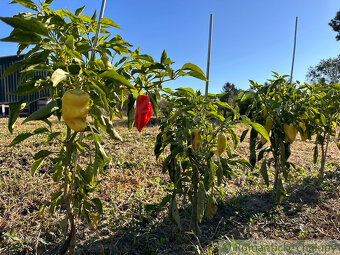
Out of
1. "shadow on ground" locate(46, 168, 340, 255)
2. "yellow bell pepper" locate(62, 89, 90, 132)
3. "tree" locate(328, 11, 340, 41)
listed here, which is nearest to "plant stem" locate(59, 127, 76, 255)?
"yellow bell pepper" locate(62, 89, 90, 132)

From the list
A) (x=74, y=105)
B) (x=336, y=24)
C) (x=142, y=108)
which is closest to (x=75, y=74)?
(x=74, y=105)

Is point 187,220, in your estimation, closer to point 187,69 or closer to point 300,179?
point 187,69

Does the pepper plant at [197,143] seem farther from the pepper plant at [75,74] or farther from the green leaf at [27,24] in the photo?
the green leaf at [27,24]

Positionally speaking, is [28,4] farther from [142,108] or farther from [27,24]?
[142,108]

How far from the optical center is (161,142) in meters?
1.38

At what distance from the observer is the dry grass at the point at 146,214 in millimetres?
1335

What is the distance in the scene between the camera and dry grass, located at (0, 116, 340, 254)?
4.38 feet

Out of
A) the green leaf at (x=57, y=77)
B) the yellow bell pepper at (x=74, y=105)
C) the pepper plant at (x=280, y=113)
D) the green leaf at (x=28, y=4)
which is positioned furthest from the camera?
the pepper plant at (x=280, y=113)

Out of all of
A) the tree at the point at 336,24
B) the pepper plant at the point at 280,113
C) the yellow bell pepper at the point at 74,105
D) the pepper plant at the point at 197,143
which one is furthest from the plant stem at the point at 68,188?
the tree at the point at 336,24

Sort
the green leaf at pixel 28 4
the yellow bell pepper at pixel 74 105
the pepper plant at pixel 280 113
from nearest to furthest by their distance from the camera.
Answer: the yellow bell pepper at pixel 74 105, the green leaf at pixel 28 4, the pepper plant at pixel 280 113

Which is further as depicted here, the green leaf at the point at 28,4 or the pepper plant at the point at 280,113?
the pepper plant at the point at 280,113

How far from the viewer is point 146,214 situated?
1.61 m

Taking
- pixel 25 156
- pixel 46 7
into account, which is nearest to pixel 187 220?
pixel 46 7

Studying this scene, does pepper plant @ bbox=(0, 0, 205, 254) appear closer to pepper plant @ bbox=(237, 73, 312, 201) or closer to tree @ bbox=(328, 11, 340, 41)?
pepper plant @ bbox=(237, 73, 312, 201)
